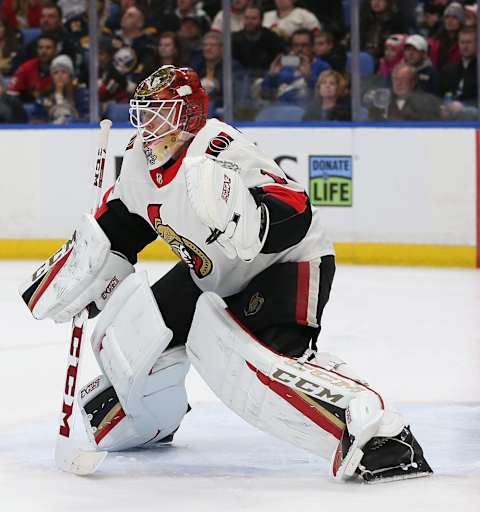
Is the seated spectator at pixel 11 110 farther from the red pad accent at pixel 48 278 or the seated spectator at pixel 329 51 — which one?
the red pad accent at pixel 48 278

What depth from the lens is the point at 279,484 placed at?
3078mm

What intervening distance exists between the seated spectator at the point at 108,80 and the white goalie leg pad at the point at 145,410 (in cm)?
446

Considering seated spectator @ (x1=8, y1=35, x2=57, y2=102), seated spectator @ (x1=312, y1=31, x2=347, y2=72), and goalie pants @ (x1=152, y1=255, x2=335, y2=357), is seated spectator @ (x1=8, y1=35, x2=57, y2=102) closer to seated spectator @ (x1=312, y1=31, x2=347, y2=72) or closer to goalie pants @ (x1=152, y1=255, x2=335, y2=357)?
seated spectator @ (x1=312, y1=31, x2=347, y2=72)

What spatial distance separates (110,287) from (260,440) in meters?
0.53

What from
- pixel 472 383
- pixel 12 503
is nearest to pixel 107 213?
pixel 12 503

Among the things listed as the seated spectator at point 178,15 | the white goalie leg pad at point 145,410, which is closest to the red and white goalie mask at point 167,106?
the white goalie leg pad at point 145,410

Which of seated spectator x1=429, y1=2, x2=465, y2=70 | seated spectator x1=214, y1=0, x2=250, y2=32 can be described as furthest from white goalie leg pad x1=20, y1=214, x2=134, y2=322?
seated spectator x1=214, y1=0, x2=250, y2=32

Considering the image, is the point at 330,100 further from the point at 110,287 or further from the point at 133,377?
the point at 133,377

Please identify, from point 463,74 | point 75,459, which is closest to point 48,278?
point 75,459

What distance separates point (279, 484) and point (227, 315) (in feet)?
1.23

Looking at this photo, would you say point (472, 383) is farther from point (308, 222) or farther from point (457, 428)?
point (308, 222)

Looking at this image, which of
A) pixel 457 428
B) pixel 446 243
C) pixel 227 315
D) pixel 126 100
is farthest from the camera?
pixel 126 100

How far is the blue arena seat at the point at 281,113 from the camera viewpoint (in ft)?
24.5

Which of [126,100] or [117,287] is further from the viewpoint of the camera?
[126,100]
